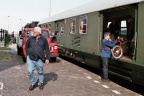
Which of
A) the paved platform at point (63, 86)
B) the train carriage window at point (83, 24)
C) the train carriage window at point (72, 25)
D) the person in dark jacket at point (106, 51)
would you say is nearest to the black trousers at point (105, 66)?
the person in dark jacket at point (106, 51)

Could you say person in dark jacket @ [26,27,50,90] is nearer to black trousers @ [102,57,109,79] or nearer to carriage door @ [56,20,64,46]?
black trousers @ [102,57,109,79]

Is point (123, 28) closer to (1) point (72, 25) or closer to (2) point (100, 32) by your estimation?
(2) point (100, 32)

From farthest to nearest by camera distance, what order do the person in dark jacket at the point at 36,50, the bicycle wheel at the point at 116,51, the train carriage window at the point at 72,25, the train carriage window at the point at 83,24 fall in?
the train carriage window at the point at 72,25 < the train carriage window at the point at 83,24 < the bicycle wheel at the point at 116,51 < the person in dark jacket at the point at 36,50

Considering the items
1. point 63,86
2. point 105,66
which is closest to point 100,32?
point 105,66

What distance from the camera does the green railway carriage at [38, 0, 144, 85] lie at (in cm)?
857

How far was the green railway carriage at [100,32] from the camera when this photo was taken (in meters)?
8.57

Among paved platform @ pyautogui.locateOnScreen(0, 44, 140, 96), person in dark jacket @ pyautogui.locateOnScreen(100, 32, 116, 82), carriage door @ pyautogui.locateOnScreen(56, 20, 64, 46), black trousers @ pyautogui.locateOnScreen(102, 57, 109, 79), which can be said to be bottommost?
paved platform @ pyautogui.locateOnScreen(0, 44, 140, 96)

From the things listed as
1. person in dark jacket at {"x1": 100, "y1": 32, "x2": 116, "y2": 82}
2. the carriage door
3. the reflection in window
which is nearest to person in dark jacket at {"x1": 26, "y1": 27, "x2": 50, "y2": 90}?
person in dark jacket at {"x1": 100, "y1": 32, "x2": 116, "y2": 82}

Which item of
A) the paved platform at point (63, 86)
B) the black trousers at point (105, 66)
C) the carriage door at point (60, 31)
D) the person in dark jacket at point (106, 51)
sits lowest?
the paved platform at point (63, 86)

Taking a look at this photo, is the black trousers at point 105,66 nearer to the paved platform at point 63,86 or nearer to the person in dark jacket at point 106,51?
the person in dark jacket at point 106,51

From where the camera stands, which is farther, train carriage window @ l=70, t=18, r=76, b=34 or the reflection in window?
train carriage window @ l=70, t=18, r=76, b=34

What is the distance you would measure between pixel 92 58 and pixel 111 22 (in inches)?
67.9

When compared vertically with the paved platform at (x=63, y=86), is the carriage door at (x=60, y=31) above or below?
above

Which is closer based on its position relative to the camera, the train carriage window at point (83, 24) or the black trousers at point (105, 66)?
the black trousers at point (105, 66)
